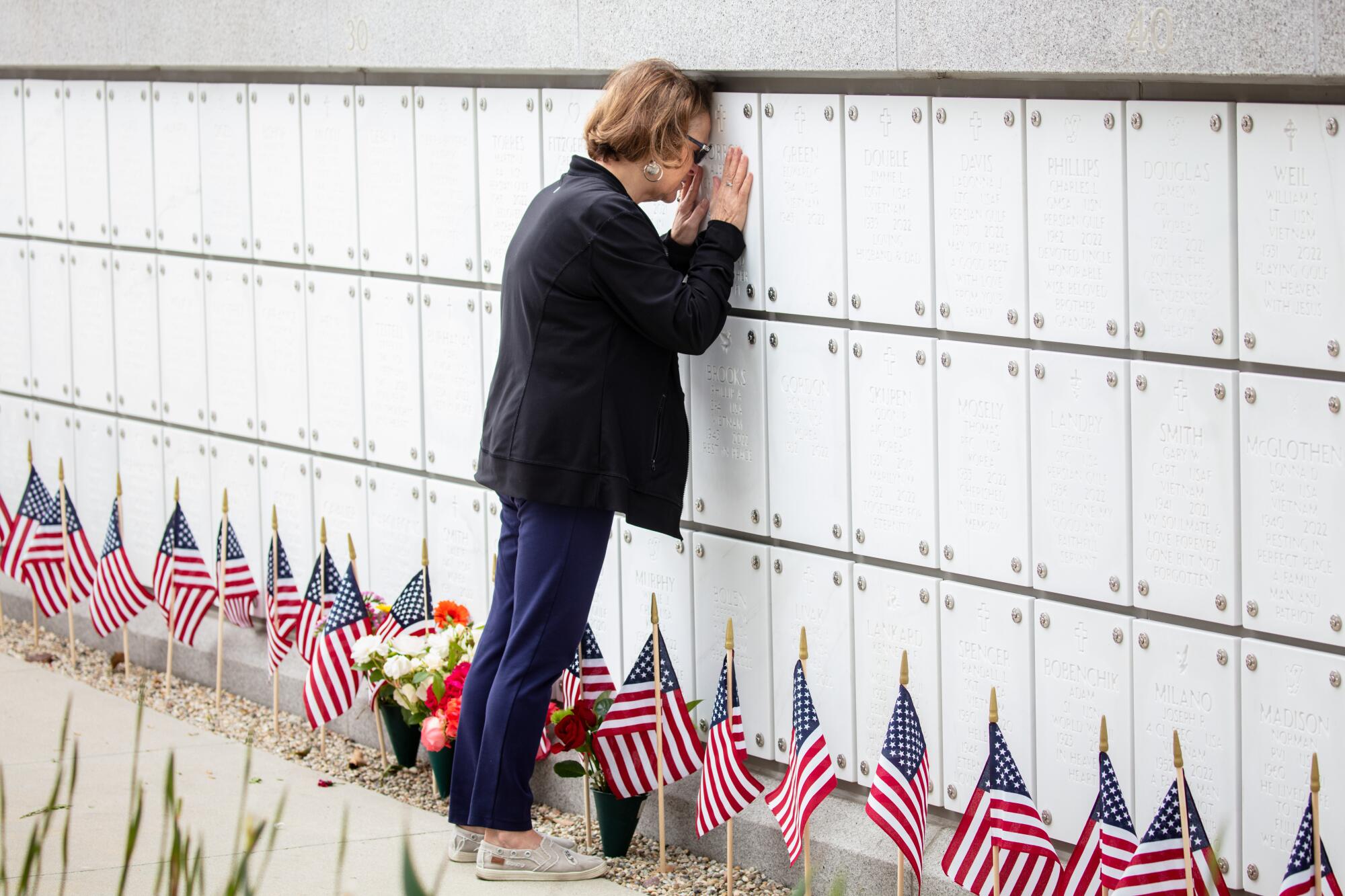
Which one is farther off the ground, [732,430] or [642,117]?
[642,117]

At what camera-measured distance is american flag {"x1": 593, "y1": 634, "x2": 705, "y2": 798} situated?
512cm

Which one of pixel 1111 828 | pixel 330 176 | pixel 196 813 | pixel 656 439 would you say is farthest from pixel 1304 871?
pixel 330 176

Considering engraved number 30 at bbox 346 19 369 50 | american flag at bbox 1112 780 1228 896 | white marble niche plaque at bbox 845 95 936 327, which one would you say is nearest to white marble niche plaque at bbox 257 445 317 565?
engraved number 30 at bbox 346 19 369 50

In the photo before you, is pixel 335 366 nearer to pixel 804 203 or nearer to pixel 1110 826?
pixel 804 203

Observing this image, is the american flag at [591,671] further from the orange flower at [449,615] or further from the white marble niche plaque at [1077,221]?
the white marble niche plaque at [1077,221]

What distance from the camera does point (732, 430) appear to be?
5.20 meters

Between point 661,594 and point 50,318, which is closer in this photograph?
point 661,594

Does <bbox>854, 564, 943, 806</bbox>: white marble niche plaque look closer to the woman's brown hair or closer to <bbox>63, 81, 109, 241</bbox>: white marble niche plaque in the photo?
the woman's brown hair

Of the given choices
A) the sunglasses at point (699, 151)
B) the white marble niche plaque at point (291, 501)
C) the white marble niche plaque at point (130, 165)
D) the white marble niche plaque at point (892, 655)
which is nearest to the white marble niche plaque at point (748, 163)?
the sunglasses at point (699, 151)

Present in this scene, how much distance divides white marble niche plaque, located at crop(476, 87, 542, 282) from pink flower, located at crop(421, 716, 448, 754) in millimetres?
1405

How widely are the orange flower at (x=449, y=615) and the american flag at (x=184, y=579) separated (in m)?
1.29

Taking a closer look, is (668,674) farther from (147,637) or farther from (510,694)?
(147,637)

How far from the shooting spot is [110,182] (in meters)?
7.43

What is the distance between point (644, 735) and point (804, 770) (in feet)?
2.01
